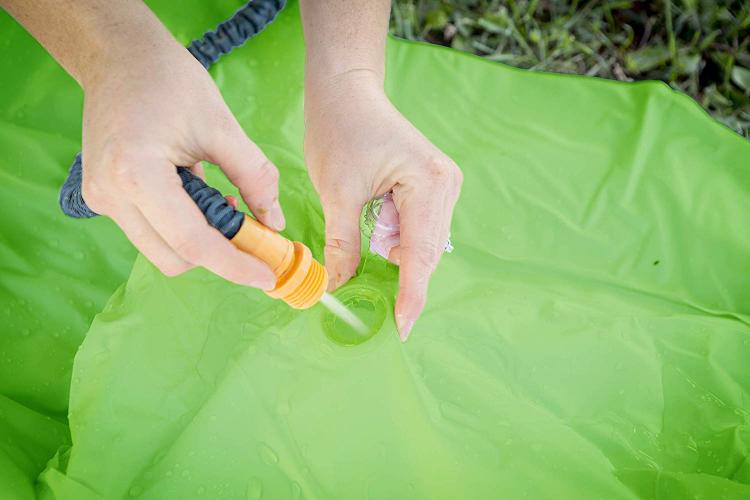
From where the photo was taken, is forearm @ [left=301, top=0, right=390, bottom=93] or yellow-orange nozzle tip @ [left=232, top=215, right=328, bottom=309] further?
forearm @ [left=301, top=0, right=390, bottom=93]

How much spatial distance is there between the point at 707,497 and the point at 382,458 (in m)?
0.40

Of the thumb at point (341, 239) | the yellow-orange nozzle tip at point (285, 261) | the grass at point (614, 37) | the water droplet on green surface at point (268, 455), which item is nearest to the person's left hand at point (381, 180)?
the thumb at point (341, 239)

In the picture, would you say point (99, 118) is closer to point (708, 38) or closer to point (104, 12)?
point (104, 12)

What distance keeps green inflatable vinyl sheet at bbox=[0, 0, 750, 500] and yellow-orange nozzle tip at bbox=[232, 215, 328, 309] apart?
184 millimetres

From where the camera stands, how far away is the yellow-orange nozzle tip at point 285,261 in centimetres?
59

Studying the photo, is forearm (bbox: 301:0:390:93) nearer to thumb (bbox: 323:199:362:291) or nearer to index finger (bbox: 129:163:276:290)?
thumb (bbox: 323:199:362:291)

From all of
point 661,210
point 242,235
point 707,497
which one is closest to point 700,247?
point 661,210

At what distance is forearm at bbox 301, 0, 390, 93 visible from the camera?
78cm

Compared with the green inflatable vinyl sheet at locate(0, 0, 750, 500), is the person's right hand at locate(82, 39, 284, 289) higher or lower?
higher

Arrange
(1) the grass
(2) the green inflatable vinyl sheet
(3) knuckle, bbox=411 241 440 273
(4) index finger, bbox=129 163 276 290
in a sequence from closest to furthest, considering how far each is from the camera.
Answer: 1. (4) index finger, bbox=129 163 276 290
2. (3) knuckle, bbox=411 241 440 273
3. (2) the green inflatable vinyl sheet
4. (1) the grass

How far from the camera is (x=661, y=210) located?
3.14 ft

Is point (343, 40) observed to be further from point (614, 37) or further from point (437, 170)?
point (614, 37)

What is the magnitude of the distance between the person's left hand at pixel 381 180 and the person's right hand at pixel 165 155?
0.09m

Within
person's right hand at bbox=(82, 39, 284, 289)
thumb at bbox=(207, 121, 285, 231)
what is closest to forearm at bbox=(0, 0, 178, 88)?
person's right hand at bbox=(82, 39, 284, 289)
